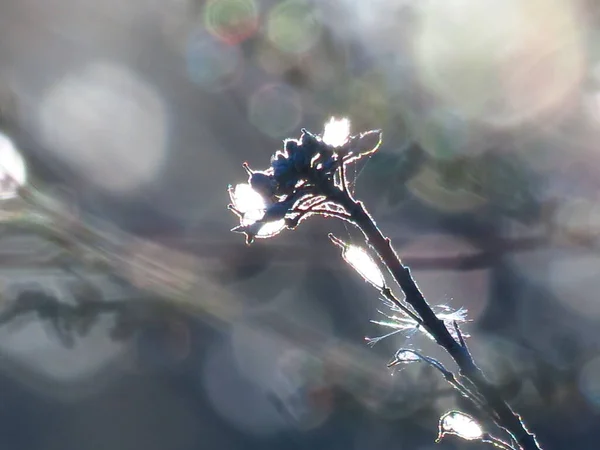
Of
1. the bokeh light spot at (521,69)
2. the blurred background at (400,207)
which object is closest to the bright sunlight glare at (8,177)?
the blurred background at (400,207)

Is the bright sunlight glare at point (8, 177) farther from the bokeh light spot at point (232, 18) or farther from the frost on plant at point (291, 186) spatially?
the frost on plant at point (291, 186)

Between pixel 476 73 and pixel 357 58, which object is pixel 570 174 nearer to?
pixel 476 73

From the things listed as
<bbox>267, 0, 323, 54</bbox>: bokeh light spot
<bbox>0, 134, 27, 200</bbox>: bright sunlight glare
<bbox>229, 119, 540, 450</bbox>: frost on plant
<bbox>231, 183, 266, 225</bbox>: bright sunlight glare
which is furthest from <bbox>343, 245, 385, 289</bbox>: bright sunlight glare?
<bbox>267, 0, 323, 54</bbox>: bokeh light spot

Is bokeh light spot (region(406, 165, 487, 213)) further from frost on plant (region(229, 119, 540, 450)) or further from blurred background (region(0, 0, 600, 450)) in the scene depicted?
frost on plant (region(229, 119, 540, 450))

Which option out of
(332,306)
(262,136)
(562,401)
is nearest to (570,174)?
(562,401)

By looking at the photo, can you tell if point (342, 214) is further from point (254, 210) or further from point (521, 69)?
point (521, 69)

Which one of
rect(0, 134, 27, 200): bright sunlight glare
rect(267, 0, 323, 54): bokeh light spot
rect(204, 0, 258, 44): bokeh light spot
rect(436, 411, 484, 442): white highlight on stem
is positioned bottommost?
rect(436, 411, 484, 442): white highlight on stem
